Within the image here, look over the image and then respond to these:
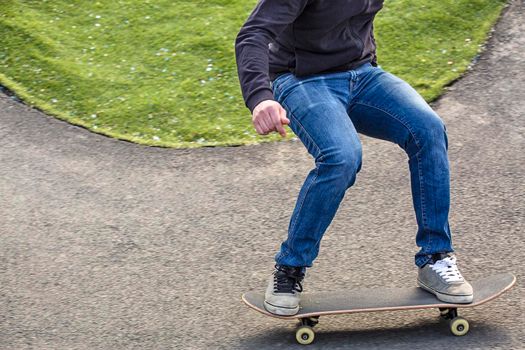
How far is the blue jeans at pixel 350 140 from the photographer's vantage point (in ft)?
12.7

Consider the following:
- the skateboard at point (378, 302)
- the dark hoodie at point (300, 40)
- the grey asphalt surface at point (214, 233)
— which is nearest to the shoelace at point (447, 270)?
the skateboard at point (378, 302)

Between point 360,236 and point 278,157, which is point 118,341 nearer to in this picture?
point 360,236

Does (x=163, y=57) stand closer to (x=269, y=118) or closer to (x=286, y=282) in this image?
(x=286, y=282)

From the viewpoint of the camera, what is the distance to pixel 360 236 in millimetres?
4961

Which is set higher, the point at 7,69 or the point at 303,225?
the point at 303,225

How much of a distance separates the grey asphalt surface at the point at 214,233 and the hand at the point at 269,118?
1081mm

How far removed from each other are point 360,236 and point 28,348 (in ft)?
6.10

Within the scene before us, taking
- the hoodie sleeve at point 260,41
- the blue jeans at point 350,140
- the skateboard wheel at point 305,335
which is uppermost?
the hoodie sleeve at point 260,41

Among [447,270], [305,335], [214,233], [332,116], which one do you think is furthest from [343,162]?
[214,233]

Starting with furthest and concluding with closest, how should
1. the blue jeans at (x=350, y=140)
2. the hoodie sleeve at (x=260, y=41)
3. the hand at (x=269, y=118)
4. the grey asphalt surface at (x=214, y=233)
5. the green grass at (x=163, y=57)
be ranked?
the green grass at (x=163, y=57)
the grey asphalt surface at (x=214, y=233)
the blue jeans at (x=350, y=140)
the hoodie sleeve at (x=260, y=41)
the hand at (x=269, y=118)

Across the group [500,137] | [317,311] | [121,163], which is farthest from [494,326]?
[121,163]

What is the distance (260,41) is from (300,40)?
0.33 meters

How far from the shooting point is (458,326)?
13.3 feet

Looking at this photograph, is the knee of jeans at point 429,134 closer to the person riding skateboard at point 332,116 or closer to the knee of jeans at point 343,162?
the person riding skateboard at point 332,116
